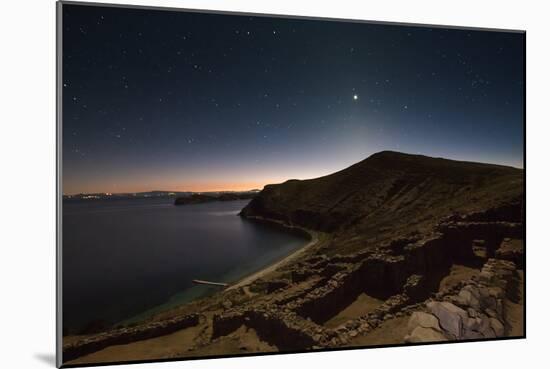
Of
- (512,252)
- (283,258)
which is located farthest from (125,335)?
(512,252)

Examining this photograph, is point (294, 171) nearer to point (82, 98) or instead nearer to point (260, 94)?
point (260, 94)

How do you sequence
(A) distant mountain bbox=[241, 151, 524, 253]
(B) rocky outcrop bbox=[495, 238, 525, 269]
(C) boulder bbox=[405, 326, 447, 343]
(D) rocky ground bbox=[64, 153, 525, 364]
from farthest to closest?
(B) rocky outcrop bbox=[495, 238, 525, 269] < (A) distant mountain bbox=[241, 151, 524, 253] < (C) boulder bbox=[405, 326, 447, 343] < (D) rocky ground bbox=[64, 153, 525, 364]

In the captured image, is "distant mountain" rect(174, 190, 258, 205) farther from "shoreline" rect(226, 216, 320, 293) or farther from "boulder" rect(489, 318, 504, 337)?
"boulder" rect(489, 318, 504, 337)

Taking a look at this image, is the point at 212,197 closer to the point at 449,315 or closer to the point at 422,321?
the point at 422,321

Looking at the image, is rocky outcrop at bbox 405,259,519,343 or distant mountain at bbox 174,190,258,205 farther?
rocky outcrop at bbox 405,259,519,343

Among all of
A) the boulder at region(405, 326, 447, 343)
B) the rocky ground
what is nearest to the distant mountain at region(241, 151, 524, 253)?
the rocky ground

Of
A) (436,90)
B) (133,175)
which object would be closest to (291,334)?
(133,175)

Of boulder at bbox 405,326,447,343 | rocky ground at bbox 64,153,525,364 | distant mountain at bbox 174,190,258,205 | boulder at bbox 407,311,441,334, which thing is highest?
distant mountain at bbox 174,190,258,205
